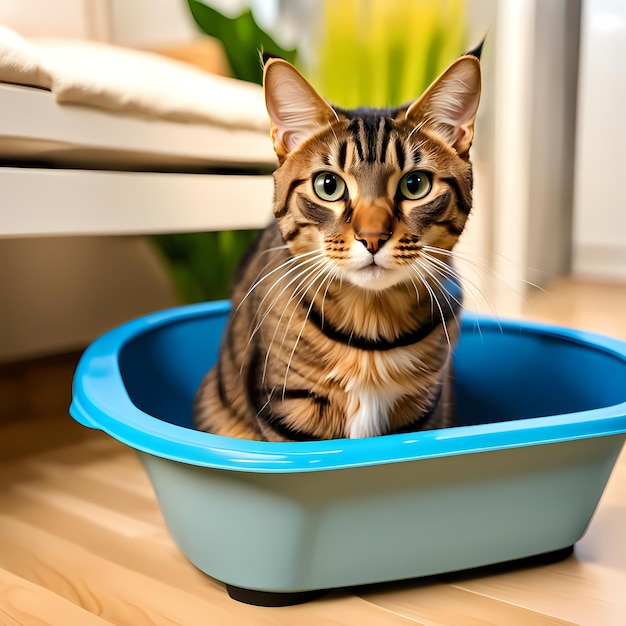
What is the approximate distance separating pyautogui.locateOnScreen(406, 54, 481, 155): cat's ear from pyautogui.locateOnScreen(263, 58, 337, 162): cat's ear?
4.2 inches

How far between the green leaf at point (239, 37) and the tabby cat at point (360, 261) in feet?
3.44

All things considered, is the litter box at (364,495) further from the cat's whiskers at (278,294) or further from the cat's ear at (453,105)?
the cat's ear at (453,105)

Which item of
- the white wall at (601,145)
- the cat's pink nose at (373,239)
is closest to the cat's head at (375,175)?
the cat's pink nose at (373,239)

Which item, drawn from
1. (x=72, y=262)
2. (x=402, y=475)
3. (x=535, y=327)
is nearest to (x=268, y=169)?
(x=72, y=262)

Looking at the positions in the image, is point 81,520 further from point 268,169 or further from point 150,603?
point 268,169

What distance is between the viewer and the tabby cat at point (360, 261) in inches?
29.4

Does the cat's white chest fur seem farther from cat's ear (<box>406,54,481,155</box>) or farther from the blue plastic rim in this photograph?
cat's ear (<box>406,54,481,155</box>)

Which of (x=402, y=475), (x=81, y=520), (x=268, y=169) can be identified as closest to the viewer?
(x=402, y=475)

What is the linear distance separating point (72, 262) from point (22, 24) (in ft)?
2.16

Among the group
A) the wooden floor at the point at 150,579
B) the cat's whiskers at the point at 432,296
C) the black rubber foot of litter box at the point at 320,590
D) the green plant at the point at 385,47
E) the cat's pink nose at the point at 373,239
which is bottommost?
the wooden floor at the point at 150,579

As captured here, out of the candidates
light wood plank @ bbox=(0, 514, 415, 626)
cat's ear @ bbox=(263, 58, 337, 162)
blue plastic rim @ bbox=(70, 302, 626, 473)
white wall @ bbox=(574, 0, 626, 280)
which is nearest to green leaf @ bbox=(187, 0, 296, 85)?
blue plastic rim @ bbox=(70, 302, 626, 473)

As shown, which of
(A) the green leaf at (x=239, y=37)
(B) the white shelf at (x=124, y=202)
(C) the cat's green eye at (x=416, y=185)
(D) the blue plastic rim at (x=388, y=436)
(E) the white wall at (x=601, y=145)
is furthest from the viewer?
(E) the white wall at (x=601, y=145)

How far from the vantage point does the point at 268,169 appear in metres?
1.59

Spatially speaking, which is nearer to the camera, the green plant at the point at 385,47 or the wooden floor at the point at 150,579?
the wooden floor at the point at 150,579
